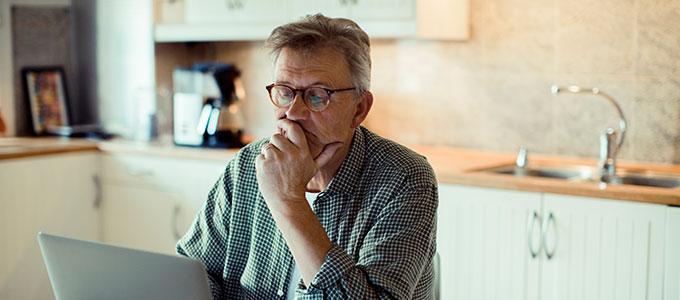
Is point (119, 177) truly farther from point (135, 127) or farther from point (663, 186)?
point (663, 186)

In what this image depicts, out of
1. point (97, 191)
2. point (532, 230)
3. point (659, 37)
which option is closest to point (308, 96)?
point (532, 230)

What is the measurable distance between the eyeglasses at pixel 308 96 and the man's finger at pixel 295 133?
4 cm

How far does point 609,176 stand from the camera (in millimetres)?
3285

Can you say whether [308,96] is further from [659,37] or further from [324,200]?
[659,37]

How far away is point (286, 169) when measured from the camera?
5.88ft

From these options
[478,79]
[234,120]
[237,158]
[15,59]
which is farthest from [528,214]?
[15,59]

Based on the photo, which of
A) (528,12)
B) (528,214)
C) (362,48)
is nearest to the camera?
(362,48)

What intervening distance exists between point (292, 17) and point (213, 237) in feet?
6.25

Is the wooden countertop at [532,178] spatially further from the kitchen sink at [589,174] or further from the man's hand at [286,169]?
the man's hand at [286,169]

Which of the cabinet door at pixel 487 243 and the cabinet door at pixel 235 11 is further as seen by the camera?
the cabinet door at pixel 235 11

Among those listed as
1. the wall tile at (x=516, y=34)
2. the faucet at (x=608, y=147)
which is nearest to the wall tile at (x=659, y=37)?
the faucet at (x=608, y=147)

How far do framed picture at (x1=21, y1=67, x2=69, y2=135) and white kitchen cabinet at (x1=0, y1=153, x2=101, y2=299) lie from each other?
0.42 metres

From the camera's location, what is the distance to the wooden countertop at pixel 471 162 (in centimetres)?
288

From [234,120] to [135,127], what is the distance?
60 centimetres
